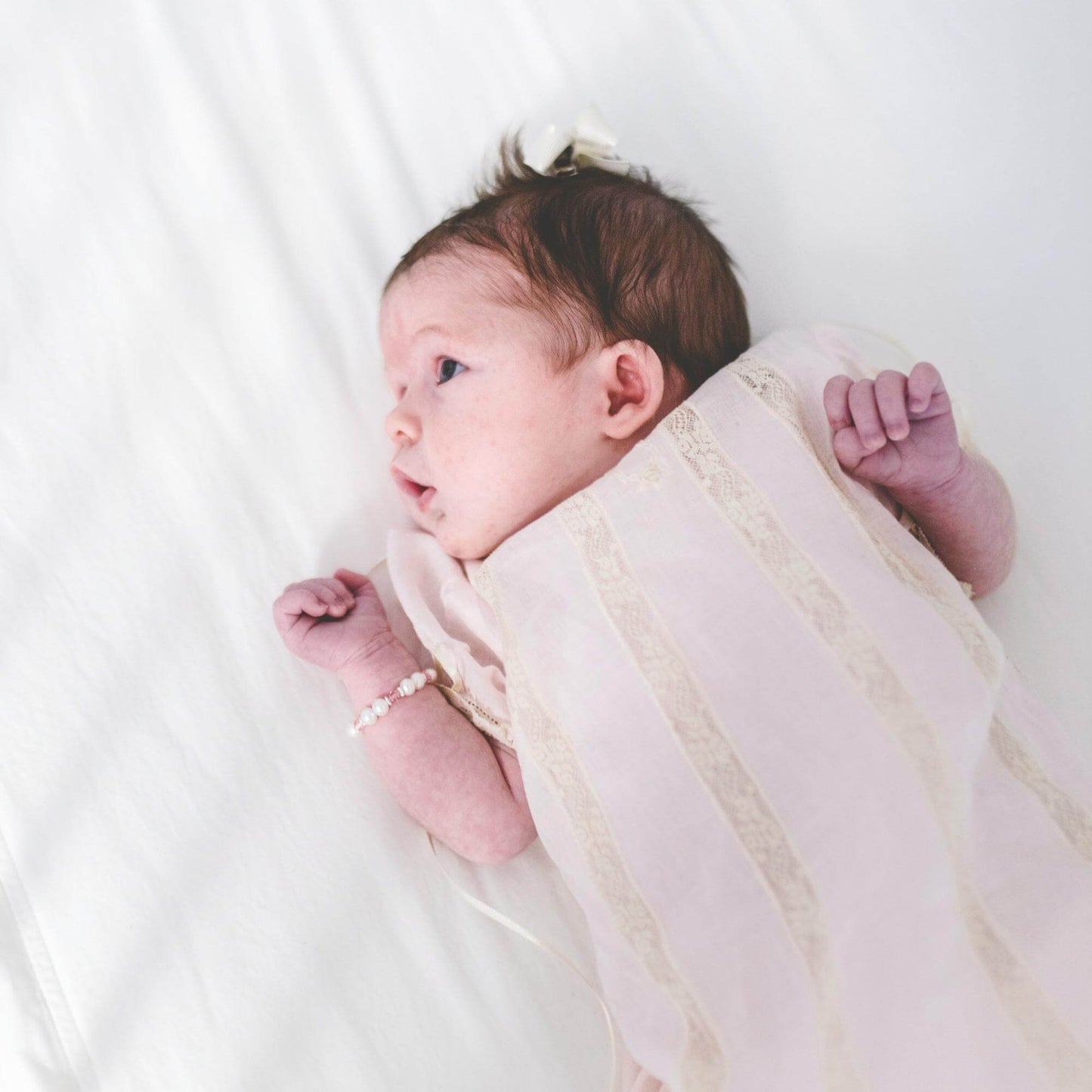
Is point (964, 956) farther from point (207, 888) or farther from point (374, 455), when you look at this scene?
point (374, 455)

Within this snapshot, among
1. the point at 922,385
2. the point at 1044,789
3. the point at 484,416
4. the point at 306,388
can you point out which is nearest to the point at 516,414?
the point at 484,416

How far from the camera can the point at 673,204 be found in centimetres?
122

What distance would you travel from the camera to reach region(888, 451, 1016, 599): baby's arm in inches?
41.9

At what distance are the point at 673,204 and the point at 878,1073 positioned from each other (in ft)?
3.05

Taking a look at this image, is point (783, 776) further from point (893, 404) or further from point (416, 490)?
point (416, 490)

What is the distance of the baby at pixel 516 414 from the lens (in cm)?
104

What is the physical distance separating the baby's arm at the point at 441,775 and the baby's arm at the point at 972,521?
0.52 metres

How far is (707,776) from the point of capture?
0.92 meters

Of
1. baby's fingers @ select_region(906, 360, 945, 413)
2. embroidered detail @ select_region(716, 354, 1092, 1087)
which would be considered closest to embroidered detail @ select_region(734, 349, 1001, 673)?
embroidered detail @ select_region(716, 354, 1092, 1087)

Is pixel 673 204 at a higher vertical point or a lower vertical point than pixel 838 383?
higher

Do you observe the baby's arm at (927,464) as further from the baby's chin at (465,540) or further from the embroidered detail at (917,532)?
the baby's chin at (465,540)

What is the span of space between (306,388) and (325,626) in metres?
0.32

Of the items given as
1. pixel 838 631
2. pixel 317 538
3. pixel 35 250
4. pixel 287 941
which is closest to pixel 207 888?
pixel 287 941

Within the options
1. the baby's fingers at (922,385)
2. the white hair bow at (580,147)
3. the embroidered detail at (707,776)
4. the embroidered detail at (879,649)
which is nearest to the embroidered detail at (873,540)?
the embroidered detail at (879,649)
